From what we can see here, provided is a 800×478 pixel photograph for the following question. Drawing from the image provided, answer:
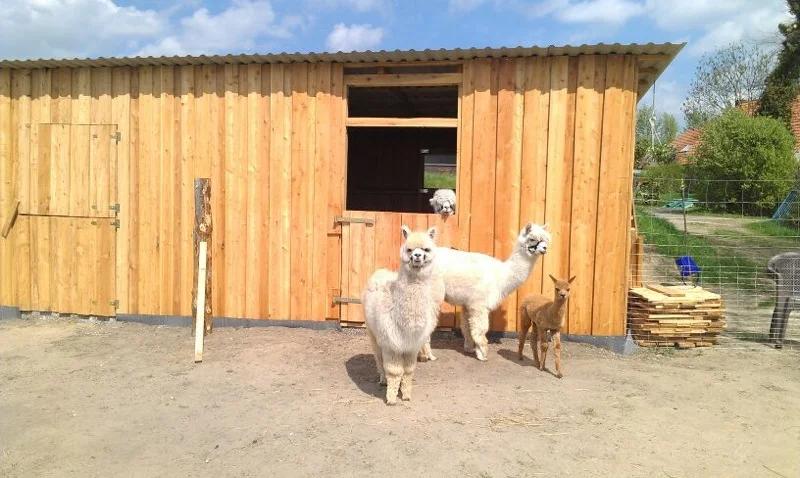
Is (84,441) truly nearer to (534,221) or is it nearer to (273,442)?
(273,442)

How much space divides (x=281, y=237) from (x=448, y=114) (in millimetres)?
6780

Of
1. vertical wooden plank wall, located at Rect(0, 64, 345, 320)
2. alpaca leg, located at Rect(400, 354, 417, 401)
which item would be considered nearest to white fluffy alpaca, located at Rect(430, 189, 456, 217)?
vertical wooden plank wall, located at Rect(0, 64, 345, 320)

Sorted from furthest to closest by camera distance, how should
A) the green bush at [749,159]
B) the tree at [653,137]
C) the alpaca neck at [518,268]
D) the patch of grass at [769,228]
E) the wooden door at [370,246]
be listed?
the tree at [653,137] < the green bush at [749,159] < the patch of grass at [769,228] < the wooden door at [370,246] < the alpaca neck at [518,268]

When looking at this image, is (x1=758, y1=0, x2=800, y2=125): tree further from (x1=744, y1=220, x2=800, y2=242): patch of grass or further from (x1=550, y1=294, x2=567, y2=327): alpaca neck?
(x1=550, y1=294, x2=567, y2=327): alpaca neck

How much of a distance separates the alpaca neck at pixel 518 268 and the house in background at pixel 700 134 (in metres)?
18.5

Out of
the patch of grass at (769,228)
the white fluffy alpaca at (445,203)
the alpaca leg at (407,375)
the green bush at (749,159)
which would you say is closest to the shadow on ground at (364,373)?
the alpaca leg at (407,375)

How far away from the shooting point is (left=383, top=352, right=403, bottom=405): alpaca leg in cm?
472

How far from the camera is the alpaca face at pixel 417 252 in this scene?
14.6 feet

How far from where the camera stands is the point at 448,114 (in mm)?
12914

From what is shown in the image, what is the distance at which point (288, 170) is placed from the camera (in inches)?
286

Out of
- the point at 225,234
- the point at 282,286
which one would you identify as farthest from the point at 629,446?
the point at 225,234

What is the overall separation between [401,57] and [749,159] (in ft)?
52.5

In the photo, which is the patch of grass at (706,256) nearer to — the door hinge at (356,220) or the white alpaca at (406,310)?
the door hinge at (356,220)

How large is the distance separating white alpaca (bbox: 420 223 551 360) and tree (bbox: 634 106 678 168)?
24.1 meters
